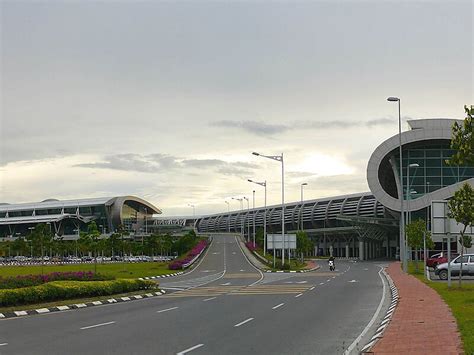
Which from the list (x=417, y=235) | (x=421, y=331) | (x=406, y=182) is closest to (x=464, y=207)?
(x=421, y=331)

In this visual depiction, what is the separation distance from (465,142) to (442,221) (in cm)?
1077

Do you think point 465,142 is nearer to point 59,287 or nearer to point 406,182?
point 59,287

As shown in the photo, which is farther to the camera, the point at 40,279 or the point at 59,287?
the point at 40,279

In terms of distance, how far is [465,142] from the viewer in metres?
17.6

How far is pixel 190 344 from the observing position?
1348 cm

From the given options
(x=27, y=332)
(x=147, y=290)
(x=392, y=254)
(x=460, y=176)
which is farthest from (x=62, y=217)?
(x=27, y=332)

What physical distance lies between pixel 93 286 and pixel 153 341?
13517 millimetres

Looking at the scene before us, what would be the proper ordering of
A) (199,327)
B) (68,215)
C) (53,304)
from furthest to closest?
(68,215) → (53,304) → (199,327)

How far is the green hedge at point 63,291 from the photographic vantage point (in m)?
22.2

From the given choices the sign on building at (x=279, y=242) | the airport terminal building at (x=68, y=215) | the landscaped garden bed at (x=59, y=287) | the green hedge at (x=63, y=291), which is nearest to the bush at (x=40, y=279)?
the landscaped garden bed at (x=59, y=287)

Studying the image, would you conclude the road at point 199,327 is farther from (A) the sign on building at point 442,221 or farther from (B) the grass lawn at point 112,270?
(B) the grass lawn at point 112,270

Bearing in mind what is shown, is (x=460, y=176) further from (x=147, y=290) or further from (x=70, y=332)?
(x=70, y=332)

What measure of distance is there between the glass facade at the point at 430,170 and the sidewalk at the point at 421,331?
68.7m

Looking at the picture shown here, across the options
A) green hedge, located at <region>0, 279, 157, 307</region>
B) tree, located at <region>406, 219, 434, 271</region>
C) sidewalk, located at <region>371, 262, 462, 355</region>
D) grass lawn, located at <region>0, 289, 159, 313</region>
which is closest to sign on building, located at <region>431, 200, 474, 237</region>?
sidewalk, located at <region>371, 262, 462, 355</region>
